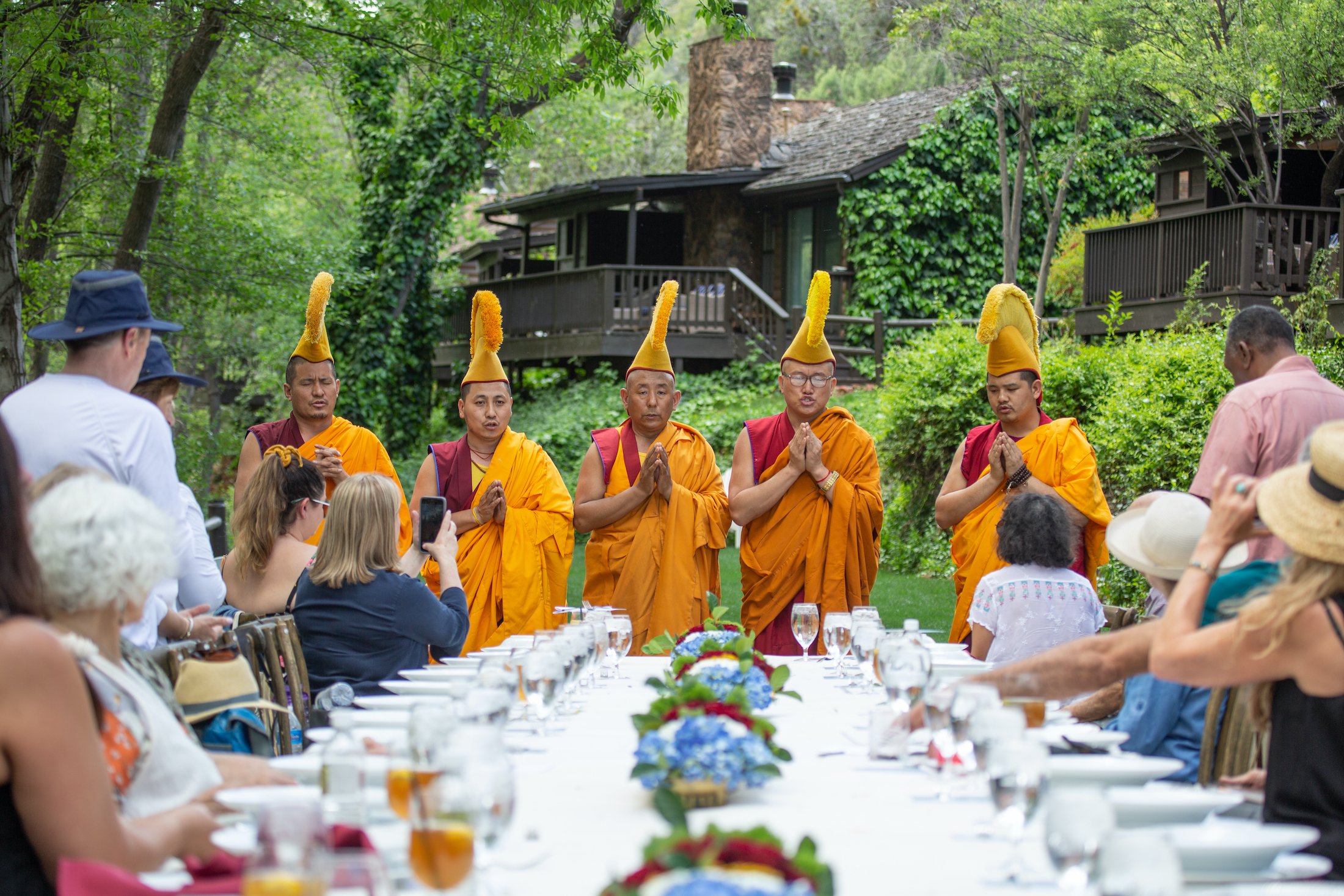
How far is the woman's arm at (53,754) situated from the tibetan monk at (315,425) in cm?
421

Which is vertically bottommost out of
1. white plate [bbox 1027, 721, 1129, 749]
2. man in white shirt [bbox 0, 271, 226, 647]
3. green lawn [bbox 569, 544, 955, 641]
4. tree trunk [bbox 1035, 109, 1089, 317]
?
green lawn [bbox 569, 544, 955, 641]

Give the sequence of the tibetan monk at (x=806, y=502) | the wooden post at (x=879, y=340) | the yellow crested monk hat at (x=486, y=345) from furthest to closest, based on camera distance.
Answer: the wooden post at (x=879, y=340) → the yellow crested monk hat at (x=486, y=345) → the tibetan monk at (x=806, y=502)

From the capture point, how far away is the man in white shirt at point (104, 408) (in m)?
3.66

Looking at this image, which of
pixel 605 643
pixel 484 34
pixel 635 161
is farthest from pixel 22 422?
pixel 635 161

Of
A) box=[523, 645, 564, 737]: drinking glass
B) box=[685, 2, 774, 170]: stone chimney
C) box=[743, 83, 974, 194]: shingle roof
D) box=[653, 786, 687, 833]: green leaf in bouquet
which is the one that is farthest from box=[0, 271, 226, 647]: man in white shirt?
box=[685, 2, 774, 170]: stone chimney

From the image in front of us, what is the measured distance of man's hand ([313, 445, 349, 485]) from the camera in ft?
20.1

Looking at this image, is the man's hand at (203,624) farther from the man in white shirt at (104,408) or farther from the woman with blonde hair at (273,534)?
the woman with blonde hair at (273,534)

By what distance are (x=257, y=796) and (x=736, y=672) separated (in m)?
1.20

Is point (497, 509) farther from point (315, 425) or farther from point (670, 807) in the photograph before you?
point (670, 807)

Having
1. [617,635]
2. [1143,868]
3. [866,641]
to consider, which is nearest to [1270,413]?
[866,641]

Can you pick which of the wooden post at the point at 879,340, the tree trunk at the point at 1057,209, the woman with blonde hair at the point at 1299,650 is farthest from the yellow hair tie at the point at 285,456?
the wooden post at the point at 879,340

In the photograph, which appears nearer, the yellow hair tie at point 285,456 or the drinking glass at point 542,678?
the drinking glass at point 542,678

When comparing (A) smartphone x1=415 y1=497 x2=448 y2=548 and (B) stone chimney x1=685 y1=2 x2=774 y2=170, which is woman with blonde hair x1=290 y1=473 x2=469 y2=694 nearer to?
(A) smartphone x1=415 y1=497 x2=448 y2=548

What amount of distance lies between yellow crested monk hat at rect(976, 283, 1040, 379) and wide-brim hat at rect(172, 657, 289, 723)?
3874mm
